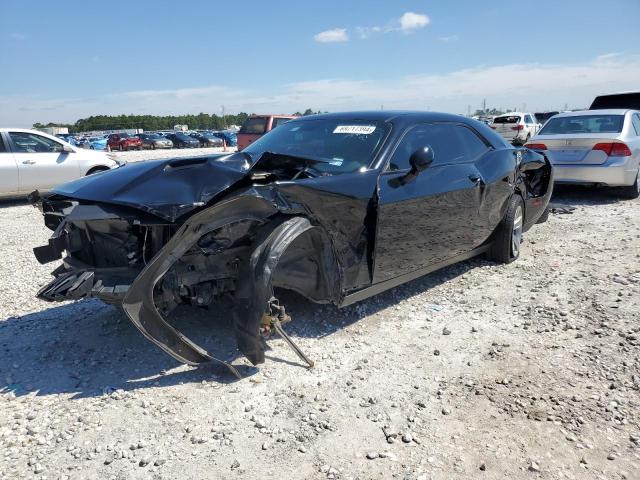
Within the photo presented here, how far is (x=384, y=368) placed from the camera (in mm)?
3199

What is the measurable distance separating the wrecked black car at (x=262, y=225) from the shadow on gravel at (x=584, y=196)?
562cm

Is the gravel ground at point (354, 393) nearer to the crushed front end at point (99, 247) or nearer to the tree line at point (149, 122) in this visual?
the crushed front end at point (99, 247)

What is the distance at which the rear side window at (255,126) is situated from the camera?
17125 mm

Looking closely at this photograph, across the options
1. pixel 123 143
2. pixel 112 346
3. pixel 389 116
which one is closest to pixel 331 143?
pixel 389 116

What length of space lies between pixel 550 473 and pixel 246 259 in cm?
188

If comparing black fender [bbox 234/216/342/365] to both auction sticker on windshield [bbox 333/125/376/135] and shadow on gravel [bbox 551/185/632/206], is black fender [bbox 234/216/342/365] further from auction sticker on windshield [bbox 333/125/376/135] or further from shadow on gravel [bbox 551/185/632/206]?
shadow on gravel [bbox 551/185/632/206]

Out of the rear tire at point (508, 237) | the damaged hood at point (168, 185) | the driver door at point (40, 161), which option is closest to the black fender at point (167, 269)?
the damaged hood at point (168, 185)

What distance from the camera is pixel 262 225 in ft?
10.1

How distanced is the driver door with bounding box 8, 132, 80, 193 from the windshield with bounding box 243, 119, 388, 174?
675 centimetres

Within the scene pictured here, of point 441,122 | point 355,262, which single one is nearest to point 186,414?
point 355,262

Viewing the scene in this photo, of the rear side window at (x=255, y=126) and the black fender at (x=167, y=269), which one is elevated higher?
the rear side window at (x=255, y=126)

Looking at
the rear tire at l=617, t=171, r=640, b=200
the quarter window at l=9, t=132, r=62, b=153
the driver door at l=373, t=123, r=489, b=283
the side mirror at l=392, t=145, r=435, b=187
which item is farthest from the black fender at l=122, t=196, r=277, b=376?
the quarter window at l=9, t=132, r=62, b=153

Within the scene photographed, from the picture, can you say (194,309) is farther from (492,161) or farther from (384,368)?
(492,161)

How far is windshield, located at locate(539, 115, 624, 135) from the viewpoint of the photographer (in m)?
8.71
